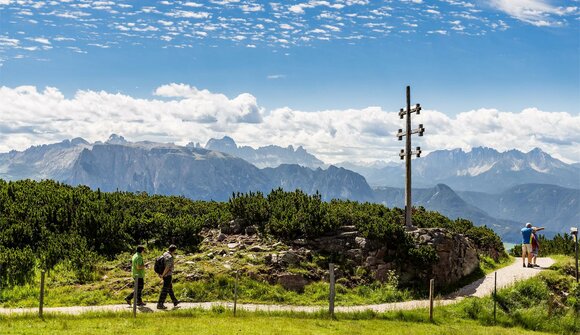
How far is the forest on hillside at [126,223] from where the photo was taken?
83.8 ft

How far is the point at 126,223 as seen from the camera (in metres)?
29.2

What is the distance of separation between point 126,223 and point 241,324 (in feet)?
48.5

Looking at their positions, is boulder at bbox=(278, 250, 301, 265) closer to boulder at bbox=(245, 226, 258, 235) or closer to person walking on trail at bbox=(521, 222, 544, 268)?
boulder at bbox=(245, 226, 258, 235)

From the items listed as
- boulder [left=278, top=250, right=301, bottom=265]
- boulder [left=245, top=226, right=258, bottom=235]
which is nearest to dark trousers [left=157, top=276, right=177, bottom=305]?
boulder [left=278, top=250, right=301, bottom=265]

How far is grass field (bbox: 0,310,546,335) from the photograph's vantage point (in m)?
15.5

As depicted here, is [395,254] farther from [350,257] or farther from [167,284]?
[167,284]

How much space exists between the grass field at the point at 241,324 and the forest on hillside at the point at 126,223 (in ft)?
21.6

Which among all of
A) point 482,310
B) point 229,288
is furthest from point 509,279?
point 229,288

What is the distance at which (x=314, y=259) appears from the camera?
85.4ft

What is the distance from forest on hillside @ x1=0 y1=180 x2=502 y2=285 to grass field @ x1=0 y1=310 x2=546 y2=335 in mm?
6574

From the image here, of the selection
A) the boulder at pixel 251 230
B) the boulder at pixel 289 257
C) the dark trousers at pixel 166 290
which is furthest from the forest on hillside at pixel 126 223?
the dark trousers at pixel 166 290

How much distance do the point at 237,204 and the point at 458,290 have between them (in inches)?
530

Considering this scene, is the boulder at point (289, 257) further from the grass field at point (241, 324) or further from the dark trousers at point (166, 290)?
the dark trousers at point (166, 290)

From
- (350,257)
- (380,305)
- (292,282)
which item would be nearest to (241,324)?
(292,282)
